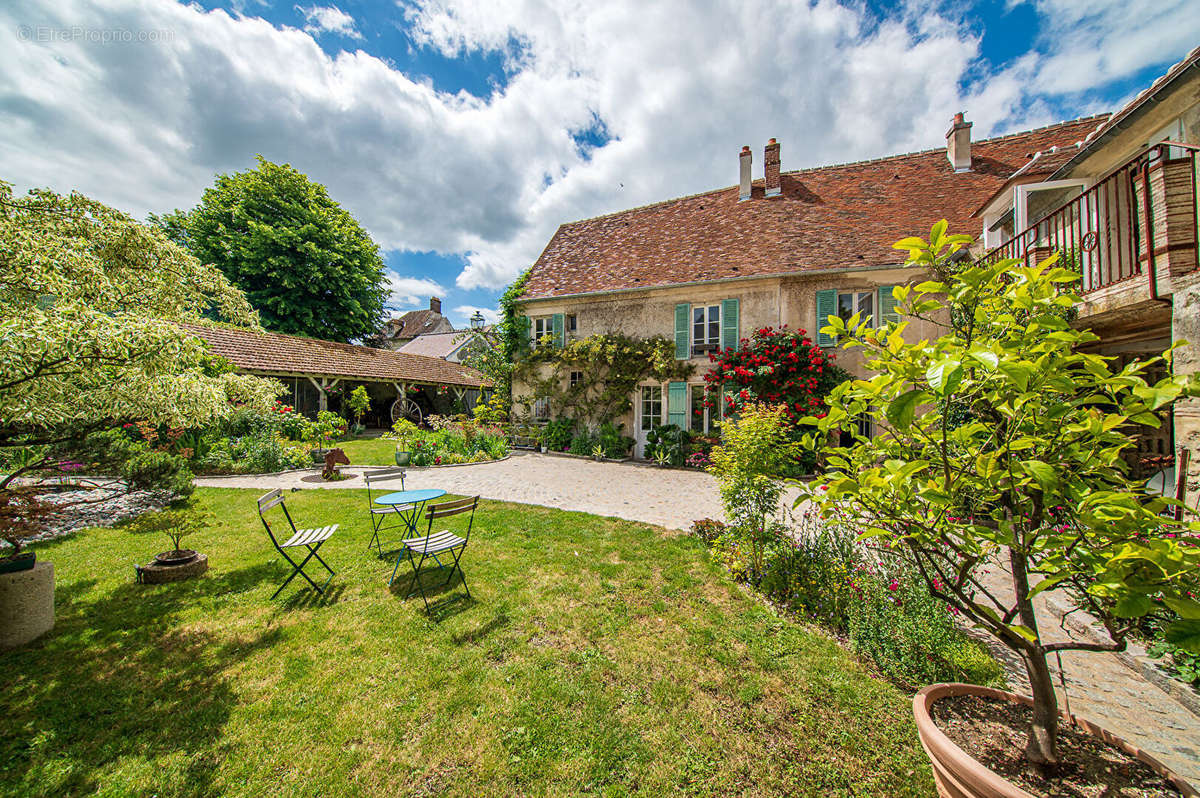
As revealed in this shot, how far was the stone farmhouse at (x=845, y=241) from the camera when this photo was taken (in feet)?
15.9

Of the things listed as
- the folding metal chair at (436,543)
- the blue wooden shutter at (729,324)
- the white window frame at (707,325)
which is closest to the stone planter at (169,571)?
the folding metal chair at (436,543)

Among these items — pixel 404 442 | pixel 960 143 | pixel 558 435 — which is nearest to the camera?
pixel 404 442

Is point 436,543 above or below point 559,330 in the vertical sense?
below

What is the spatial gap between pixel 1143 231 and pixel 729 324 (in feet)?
27.8

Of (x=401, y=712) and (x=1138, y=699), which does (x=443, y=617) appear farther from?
(x=1138, y=699)

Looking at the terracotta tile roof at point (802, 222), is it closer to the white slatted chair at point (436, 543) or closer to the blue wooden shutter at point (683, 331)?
the blue wooden shutter at point (683, 331)

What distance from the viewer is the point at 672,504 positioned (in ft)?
25.6

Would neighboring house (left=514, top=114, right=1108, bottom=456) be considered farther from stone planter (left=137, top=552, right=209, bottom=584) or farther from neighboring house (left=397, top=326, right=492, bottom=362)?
neighboring house (left=397, top=326, right=492, bottom=362)

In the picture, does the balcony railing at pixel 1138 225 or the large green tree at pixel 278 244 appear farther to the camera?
the large green tree at pixel 278 244

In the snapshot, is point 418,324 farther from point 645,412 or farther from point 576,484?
point 576,484

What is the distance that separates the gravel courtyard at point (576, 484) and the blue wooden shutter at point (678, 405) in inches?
68.1

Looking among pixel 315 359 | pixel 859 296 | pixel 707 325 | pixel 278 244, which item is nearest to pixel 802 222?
pixel 859 296

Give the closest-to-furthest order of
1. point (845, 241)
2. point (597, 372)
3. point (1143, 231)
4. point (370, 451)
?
1. point (1143, 231)
2. point (845, 241)
3. point (370, 451)
4. point (597, 372)

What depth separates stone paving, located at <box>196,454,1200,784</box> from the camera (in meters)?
2.56
